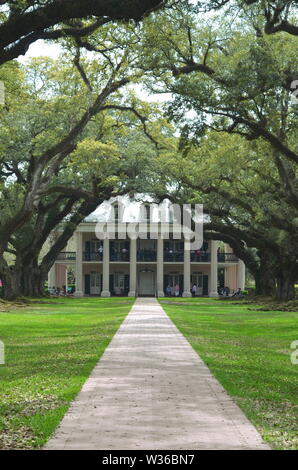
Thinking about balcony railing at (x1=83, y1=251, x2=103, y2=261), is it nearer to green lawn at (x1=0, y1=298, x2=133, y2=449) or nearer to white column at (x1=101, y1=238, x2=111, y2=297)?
white column at (x1=101, y1=238, x2=111, y2=297)

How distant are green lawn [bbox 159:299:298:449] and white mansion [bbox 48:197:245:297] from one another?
40.0 metres

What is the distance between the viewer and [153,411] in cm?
795

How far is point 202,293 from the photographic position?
68.6 meters

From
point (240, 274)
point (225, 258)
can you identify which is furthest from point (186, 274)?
point (225, 258)

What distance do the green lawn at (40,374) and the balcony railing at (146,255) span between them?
43.9m

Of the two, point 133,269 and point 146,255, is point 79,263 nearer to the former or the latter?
point 133,269

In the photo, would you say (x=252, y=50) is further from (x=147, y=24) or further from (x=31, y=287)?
(x=31, y=287)

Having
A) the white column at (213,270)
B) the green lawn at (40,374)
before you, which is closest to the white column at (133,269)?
the white column at (213,270)

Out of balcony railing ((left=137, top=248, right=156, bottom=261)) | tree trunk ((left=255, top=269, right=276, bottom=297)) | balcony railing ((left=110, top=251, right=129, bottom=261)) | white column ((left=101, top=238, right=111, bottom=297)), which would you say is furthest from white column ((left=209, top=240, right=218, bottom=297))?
tree trunk ((left=255, top=269, right=276, bottom=297))

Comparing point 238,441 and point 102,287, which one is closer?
point 238,441

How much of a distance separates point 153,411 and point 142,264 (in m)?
59.4

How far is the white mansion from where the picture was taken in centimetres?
6431

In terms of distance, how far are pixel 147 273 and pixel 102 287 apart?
4804 mm

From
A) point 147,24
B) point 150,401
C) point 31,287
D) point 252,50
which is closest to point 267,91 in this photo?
point 252,50
